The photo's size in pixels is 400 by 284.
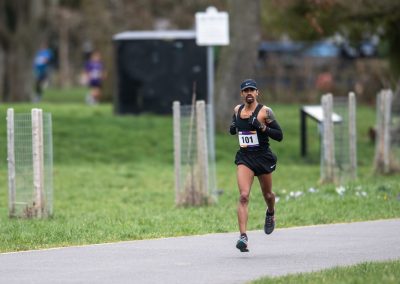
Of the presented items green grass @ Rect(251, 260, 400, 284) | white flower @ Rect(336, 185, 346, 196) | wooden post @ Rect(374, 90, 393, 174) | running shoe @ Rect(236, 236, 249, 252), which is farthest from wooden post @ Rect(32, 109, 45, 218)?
wooden post @ Rect(374, 90, 393, 174)

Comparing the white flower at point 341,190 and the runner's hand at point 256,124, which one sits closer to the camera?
the runner's hand at point 256,124

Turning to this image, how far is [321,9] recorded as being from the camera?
31.9 meters

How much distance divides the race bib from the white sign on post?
8.05 meters

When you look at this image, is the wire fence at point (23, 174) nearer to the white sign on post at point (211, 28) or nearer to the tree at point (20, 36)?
the white sign on post at point (211, 28)

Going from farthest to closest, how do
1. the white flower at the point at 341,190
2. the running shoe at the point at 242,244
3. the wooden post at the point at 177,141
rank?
the white flower at the point at 341,190, the wooden post at the point at 177,141, the running shoe at the point at 242,244

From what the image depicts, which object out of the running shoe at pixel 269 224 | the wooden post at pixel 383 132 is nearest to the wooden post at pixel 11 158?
the running shoe at pixel 269 224

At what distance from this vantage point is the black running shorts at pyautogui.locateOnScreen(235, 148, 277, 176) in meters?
14.4

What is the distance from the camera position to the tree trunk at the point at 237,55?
106 feet

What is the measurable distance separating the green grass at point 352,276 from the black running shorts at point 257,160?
215 cm

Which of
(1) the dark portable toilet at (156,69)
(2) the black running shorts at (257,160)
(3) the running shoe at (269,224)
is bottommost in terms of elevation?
(3) the running shoe at (269,224)

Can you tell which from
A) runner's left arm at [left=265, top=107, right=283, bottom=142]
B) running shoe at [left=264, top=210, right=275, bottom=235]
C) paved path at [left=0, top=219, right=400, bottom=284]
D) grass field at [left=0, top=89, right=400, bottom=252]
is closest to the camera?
paved path at [left=0, top=219, right=400, bottom=284]

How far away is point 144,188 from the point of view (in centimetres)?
2452

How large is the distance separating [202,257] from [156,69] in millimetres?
19583

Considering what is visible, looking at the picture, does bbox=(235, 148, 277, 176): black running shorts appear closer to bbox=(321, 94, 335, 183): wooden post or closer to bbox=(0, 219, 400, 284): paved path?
bbox=(0, 219, 400, 284): paved path
